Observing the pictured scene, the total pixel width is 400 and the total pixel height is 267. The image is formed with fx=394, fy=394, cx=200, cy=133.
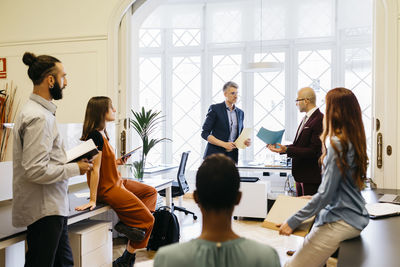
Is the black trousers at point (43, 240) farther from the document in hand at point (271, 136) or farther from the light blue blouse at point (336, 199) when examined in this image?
the document in hand at point (271, 136)

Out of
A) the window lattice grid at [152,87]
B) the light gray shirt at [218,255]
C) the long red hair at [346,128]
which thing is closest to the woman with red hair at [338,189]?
the long red hair at [346,128]

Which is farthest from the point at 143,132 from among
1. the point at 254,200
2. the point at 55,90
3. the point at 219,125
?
the point at 55,90

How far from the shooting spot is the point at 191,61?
23.8 feet

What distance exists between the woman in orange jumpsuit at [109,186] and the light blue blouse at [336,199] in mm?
1551

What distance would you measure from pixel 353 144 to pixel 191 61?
5616mm

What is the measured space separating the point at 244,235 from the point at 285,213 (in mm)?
2531

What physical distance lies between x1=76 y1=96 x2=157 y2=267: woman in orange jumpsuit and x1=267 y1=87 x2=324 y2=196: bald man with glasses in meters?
1.27

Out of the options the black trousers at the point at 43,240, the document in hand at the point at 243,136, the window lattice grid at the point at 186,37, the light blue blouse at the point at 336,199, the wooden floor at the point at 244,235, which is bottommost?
the wooden floor at the point at 244,235

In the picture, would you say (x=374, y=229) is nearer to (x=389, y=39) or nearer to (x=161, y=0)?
(x=389, y=39)

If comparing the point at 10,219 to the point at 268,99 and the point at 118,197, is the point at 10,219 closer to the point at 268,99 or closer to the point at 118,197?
the point at 118,197

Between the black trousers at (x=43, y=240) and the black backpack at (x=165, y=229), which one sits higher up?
the black trousers at (x=43, y=240)

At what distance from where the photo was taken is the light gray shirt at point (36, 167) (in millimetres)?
1961

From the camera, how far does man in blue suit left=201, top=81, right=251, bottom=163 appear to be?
171 inches

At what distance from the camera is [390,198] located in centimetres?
291
